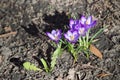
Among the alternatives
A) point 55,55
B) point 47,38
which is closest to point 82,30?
point 55,55

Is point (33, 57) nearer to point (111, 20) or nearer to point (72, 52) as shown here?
point (72, 52)

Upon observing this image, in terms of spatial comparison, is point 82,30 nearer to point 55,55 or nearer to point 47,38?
point 55,55

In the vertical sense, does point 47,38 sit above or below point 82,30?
below

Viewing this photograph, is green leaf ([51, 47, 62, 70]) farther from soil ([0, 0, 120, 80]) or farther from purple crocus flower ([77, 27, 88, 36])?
purple crocus flower ([77, 27, 88, 36])


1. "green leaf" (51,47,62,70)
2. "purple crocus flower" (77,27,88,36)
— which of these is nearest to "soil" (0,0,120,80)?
"green leaf" (51,47,62,70)

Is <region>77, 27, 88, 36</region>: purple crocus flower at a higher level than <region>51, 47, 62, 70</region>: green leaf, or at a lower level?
higher

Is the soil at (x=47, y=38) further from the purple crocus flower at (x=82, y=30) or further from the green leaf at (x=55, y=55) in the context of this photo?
the purple crocus flower at (x=82, y=30)

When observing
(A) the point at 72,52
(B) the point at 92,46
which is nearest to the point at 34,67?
(A) the point at 72,52

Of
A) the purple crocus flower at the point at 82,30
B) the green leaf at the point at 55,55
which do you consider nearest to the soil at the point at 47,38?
the green leaf at the point at 55,55
